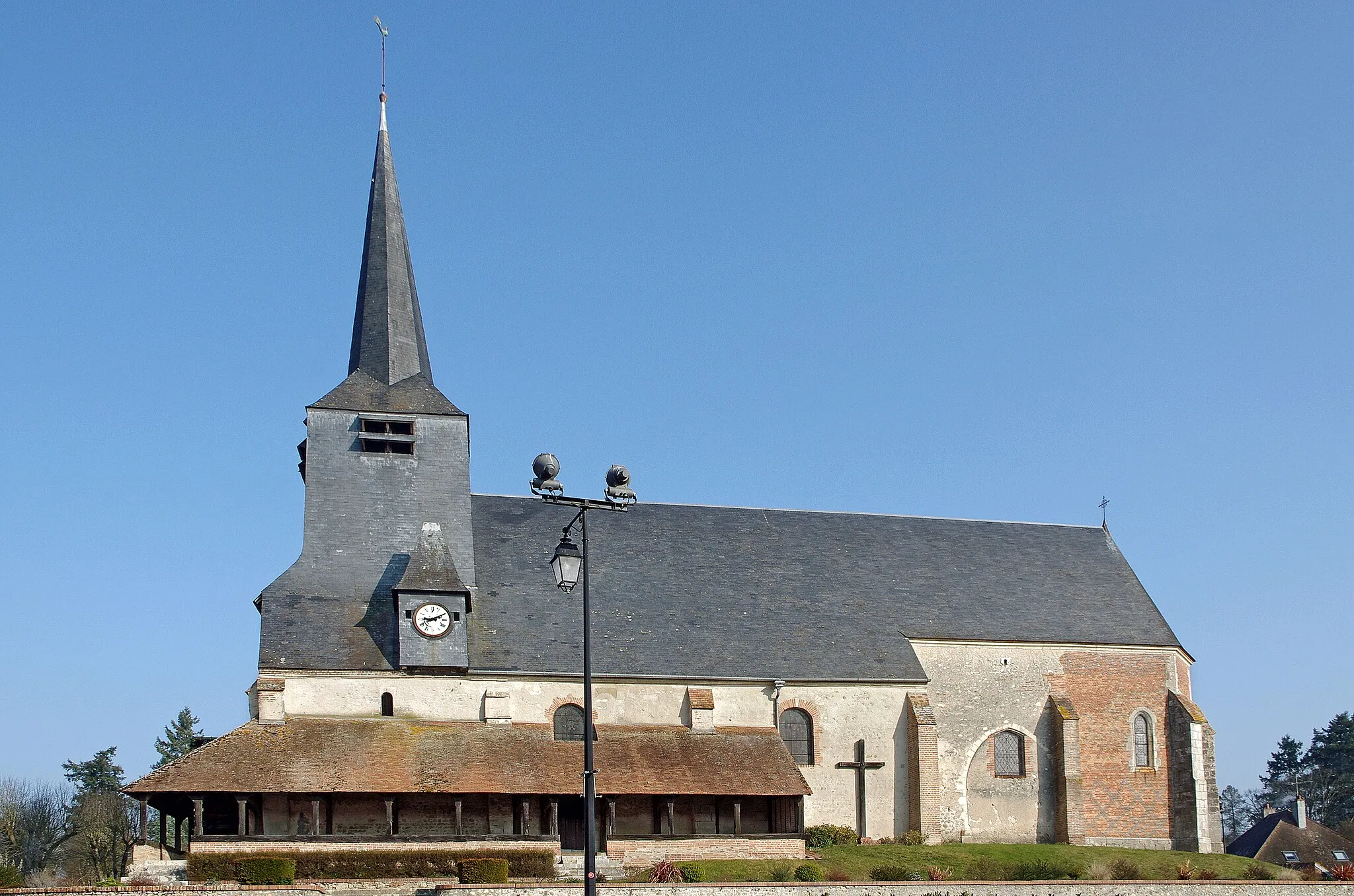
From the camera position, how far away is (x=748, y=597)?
36.1 metres

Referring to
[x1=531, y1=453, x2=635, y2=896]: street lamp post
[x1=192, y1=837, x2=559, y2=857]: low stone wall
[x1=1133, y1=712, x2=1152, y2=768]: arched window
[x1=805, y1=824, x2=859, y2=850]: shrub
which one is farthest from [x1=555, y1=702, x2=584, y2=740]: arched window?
[x1=531, y1=453, x2=635, y2=896]: street lamp post

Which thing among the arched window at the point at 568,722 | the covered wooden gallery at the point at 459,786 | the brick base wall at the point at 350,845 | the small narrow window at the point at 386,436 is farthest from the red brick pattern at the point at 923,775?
the small narrow window at the point at 386,436

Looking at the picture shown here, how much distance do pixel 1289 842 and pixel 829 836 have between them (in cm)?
3120

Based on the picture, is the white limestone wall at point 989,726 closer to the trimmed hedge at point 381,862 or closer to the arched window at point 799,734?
the arched window at point 799,734

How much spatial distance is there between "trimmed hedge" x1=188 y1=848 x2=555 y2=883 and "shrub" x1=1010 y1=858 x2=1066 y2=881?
10.3 metres

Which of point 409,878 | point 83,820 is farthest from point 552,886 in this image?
point 83,820

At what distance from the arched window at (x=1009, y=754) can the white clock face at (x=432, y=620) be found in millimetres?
15217

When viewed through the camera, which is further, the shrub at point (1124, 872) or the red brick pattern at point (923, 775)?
the red brick pattern at point (923, 775)

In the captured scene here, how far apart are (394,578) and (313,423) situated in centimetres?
488

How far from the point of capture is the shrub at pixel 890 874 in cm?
2703

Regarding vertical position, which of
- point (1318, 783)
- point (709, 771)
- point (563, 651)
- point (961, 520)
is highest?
point (961, 520)

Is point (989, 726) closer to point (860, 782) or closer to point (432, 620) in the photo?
point (860, 782)

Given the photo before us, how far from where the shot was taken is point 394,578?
32.9m

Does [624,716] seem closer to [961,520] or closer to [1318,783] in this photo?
[961,520]
